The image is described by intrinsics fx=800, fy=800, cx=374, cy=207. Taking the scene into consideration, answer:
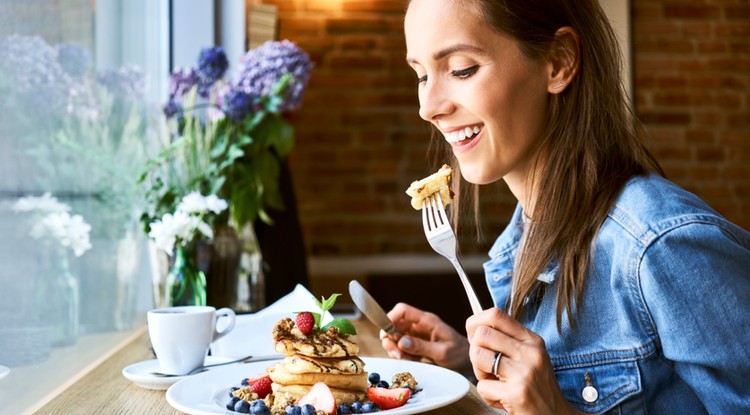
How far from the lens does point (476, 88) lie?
1.14 metres

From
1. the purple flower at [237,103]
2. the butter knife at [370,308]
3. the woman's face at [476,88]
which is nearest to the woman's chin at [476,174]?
the woman's face at [476,88]

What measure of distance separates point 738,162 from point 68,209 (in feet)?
11.4

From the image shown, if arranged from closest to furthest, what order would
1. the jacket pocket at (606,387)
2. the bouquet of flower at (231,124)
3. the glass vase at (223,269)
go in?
the jacket pocket at (606,387)
the glass vase at (223,269)
the bouquet of flower at (231,124)

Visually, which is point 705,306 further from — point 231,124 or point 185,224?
point 231,124

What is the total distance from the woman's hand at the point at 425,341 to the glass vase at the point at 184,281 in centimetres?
43

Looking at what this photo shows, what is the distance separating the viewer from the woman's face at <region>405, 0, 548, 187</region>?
1149mm

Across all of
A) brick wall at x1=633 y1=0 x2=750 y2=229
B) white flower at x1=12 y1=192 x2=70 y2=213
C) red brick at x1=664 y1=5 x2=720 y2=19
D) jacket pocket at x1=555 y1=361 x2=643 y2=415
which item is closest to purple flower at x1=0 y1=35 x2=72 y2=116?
white flower at x1=12 y1=192 x2=70 y2=213

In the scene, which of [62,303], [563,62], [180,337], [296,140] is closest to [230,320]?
[180,337]

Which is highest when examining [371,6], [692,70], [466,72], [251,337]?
[371,6]

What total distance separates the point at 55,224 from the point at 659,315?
98 cm

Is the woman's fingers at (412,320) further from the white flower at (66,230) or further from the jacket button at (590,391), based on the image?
the white flower at (66,230)

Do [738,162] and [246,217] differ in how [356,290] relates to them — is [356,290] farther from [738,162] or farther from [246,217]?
[738,162]

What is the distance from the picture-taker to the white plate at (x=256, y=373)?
3.12 feet

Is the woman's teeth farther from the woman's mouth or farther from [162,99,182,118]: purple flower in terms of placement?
[162,99,182,118]: purple flower
